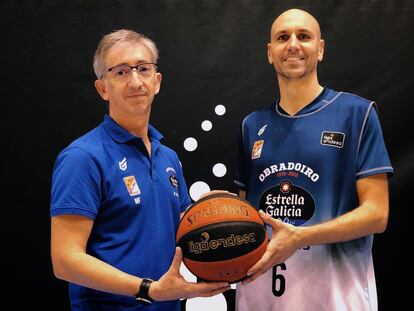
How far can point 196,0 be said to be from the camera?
267 centimetres

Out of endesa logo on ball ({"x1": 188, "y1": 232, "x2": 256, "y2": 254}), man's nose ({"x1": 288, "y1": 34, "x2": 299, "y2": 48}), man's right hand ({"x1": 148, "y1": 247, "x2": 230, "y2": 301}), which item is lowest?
man's right hand ({"x1": 148, "y1": 247, "x2": 230, "y2": 301})

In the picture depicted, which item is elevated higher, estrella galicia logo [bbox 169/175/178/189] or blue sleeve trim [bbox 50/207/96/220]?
estrella galicia logo [bbox 169/175/178/189]

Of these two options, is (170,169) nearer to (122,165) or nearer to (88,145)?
(122,165)

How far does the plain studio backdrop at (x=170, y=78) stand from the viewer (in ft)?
8.60

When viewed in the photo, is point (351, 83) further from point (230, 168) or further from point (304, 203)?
point (304, 203)

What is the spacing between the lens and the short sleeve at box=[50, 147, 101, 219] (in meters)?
1.52

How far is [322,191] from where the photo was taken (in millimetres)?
1885

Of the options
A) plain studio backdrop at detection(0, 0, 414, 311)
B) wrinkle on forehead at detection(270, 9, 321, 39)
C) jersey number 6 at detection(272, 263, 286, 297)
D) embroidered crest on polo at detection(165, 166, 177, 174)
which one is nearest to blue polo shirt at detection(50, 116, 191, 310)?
embroidered crest on polo at detection(165, 166, 177, 174)

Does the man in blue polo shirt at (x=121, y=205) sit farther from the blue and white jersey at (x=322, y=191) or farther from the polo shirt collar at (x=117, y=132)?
the blue and white jersey at (x=322, y=191)

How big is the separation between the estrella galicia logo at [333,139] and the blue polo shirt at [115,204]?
26.6 inches

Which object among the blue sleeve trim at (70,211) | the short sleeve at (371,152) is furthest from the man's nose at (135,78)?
the short sleeve at (371,152)

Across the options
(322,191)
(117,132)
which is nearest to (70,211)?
(117,132)

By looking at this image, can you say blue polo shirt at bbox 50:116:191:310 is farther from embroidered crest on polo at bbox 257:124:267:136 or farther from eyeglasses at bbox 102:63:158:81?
embroidered crest on polo at bbox 257:124:267:136

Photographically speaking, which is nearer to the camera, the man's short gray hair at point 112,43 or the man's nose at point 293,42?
the man's short gray hair at point 112,43
